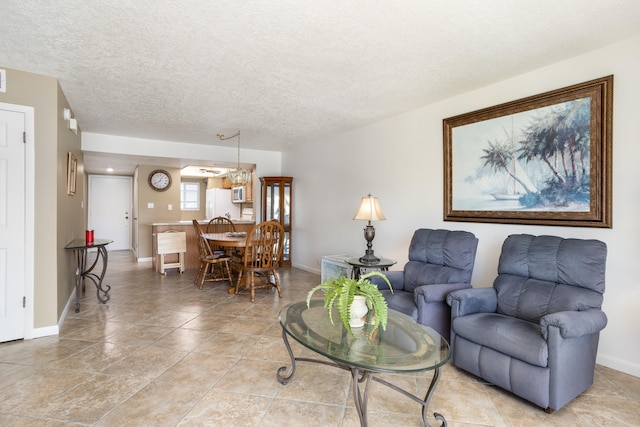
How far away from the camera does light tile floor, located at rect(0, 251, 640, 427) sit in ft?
6.22

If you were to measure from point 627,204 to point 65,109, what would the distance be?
5144 millimetres

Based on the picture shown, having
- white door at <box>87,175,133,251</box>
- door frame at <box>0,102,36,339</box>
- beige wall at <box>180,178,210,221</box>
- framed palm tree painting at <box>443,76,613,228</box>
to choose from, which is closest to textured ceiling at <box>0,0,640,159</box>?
framed palm tree painting at <box>443,76,613,228</box>

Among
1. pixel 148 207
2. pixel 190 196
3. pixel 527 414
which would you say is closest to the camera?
pixel 527 414

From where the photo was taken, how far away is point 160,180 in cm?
766

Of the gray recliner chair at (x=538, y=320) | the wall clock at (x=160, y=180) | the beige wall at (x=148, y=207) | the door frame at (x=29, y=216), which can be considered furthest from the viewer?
the wall clock at (x=160, y=180)

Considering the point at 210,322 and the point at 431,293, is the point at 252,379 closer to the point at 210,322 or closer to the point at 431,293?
the point at 210,322

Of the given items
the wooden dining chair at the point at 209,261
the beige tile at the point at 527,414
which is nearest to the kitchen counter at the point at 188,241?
the wooden dining chair at the point at 209,261

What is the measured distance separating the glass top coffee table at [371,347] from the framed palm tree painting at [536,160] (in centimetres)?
168

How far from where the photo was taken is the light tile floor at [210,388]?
1896mm

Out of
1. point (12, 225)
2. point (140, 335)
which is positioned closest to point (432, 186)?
point (140, 335)

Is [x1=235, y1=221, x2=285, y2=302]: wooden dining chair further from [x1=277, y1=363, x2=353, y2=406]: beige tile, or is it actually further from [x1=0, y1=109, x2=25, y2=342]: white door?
[x1=0, y1=109, x2=25, y2=342]: white door

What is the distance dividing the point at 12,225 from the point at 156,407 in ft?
7.24

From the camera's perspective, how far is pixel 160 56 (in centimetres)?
270

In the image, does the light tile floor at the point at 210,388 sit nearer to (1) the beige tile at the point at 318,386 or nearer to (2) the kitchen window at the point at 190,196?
(1) the beige tile at the point at 318,386
